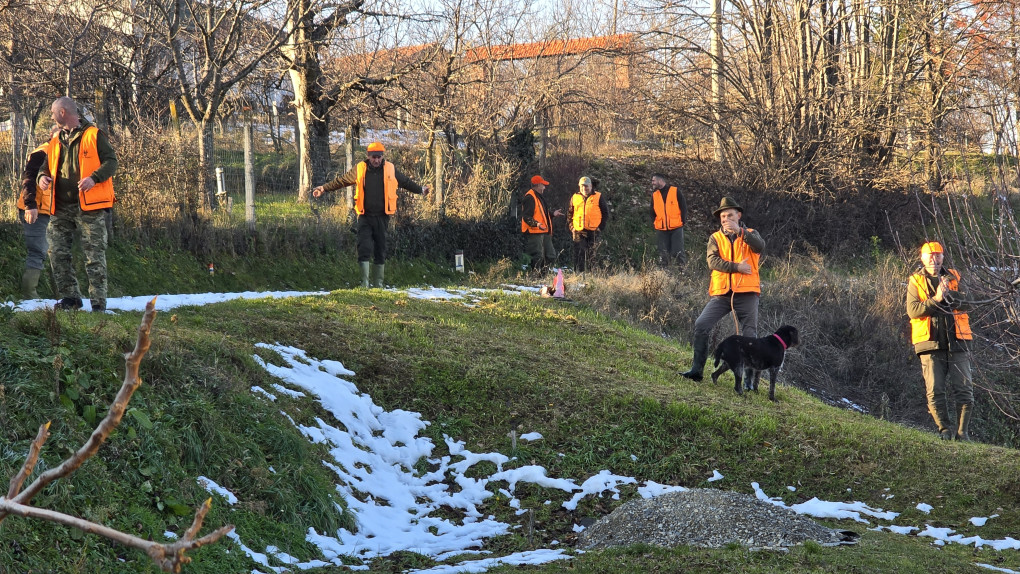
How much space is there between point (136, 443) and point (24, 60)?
12247mm

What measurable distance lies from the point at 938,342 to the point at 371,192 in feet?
27.1

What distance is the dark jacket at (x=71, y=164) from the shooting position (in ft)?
29.0

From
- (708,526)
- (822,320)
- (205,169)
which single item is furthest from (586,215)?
(708,526)

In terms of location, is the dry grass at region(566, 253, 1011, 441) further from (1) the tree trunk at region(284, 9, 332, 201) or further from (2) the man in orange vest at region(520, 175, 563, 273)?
(1) the tree trunk at region(284, 9, 332, 201)

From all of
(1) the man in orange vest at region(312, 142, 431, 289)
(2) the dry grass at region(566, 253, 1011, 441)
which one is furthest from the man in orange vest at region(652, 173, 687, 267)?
(1) the man in orange vest at region(312, 142, 431, 289)

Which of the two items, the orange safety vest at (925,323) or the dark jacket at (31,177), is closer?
the dark jacket at (31,177)

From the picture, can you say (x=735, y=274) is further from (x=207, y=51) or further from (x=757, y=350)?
(x=207, y=51)

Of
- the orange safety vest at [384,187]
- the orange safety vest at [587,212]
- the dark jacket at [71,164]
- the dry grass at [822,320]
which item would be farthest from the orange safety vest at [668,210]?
the dark jacket at [71,164]

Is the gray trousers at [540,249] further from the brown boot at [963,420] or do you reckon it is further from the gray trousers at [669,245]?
the brown boot at [963,420]

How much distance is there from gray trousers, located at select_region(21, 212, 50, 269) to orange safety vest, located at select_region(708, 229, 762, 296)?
7.68m

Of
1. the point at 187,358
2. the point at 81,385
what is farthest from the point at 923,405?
the point at 81,385

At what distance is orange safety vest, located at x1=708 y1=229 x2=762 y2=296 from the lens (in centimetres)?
999

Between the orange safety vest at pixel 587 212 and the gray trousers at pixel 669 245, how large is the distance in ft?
4.84

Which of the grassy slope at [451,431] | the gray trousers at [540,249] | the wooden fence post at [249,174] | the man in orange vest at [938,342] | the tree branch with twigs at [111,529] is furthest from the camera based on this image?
the gray trousers at [540,249]
